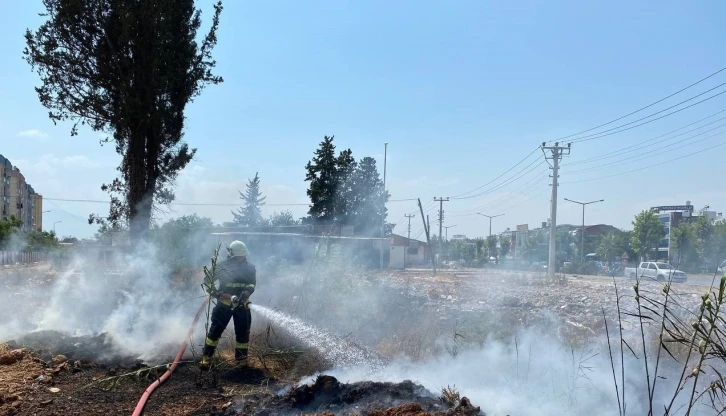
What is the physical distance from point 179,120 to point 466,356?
40.1 feet

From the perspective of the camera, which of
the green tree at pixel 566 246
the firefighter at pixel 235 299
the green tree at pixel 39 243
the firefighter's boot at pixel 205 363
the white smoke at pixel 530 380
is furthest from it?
the green tree at pixel 566 246

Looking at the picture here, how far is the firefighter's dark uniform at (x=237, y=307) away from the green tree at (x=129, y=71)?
32.4 ft

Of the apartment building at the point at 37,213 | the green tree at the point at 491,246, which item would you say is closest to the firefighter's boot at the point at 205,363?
the green tree at the point at 491,246

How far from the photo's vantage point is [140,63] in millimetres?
15469

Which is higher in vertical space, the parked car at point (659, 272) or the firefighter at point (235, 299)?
the firefighter at point (235, 299)

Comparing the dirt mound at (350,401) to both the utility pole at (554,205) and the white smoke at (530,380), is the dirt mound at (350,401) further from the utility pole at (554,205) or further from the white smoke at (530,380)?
the utility pole at (554,205)

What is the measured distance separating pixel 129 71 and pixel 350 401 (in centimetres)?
1331

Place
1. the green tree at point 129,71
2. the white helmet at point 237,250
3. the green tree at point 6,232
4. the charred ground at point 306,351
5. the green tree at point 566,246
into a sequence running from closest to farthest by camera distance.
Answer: the charred ground at point 306,351 → the white helmet at point 237,250 → the green tree at point 129,71 → the green tree at point 6,232 → the green tree at point 566,246

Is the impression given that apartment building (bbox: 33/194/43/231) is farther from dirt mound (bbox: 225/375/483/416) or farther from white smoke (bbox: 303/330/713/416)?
dirt mound (bbox: 225/375/483/416)

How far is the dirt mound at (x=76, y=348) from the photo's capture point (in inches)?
277

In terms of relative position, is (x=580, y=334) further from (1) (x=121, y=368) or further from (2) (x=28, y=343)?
(2) (x=28, y=343)

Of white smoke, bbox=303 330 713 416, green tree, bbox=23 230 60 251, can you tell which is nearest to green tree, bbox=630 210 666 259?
white smoke, bbox=303 330 713 416

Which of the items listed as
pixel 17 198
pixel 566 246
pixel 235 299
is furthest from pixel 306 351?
pixel 17 198

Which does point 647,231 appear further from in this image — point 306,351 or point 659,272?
point 306,351
